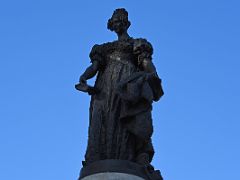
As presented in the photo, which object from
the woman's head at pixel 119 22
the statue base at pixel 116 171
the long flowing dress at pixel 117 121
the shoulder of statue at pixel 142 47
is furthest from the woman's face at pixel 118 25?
the statue base at pixel 116 171

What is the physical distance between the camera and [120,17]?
1488 cm

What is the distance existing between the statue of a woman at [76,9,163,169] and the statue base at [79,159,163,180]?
11.7 inches

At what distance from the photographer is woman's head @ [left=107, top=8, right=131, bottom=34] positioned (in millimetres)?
14797

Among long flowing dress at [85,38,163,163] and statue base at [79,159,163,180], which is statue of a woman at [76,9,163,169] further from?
statue base at [79,159,163,180]

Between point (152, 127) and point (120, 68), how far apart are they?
5.58ft

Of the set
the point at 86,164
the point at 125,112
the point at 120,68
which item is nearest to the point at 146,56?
the point at 120,68

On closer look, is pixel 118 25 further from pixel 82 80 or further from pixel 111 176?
pixel 111 176

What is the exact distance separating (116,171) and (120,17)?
4.38 meters

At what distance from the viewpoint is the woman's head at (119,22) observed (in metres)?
14.8

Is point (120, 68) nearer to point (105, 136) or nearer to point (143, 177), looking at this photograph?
point (105, 136)

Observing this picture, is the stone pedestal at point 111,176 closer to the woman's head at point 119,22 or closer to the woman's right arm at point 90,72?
the woman's right arm at point 90,72

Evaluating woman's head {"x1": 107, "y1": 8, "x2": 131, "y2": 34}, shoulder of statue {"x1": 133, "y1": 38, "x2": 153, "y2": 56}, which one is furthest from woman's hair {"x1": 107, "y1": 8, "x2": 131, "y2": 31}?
shoulder of statue {"x1": 133, "y1": 38, "x2": 153, "y2": 56}

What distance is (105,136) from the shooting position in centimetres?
1277

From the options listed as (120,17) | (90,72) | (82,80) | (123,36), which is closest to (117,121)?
(82,80)
